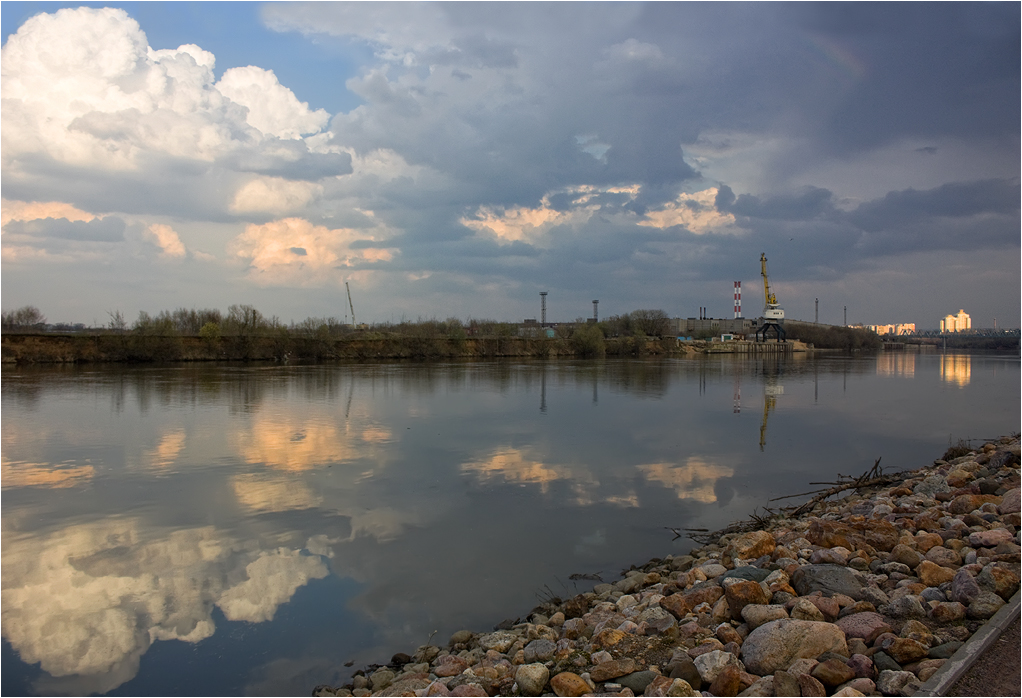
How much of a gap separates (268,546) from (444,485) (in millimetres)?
3514

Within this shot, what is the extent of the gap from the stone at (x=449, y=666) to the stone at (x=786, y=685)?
2228mm

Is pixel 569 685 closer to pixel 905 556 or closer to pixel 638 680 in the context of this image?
pixel 638 680

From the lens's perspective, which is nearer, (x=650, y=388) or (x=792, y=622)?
(x=792, y=622)

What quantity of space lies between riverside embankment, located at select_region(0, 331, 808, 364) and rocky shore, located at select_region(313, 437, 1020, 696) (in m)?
49.2

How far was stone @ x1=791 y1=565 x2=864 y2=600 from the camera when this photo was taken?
5074mm

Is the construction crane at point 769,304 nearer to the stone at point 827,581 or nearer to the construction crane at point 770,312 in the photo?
the construction crane at point 770,312

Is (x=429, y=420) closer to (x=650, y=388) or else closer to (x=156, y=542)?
(x=156, y=542)

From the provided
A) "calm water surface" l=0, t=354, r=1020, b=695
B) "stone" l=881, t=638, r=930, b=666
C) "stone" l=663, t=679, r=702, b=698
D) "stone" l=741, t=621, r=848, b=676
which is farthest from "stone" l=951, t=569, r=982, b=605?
"calm water surface" l=0, t=354, r=1020, b=695

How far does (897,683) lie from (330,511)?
289 inches

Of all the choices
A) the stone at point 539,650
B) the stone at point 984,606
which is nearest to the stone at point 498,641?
the stone at point 539,650

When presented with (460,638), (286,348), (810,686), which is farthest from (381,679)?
(286,348)

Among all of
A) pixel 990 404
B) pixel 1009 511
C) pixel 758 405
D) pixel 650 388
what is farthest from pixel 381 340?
pixel 1009 511

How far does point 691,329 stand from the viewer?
12494cm

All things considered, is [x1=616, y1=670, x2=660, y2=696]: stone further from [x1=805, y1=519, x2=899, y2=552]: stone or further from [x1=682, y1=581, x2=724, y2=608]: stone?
[x1=805, y1=519, x2=899, y2=552]: stone
